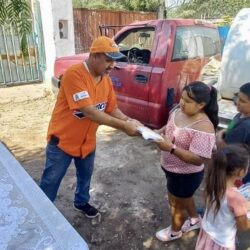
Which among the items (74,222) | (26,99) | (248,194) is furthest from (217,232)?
(26,99)

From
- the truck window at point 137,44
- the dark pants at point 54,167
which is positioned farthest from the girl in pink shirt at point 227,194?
the truck window at point 137,44

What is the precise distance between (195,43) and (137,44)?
1.01 meters

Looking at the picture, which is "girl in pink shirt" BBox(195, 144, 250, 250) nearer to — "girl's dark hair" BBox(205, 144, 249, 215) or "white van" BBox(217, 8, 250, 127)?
"girl's dark hair" BBox(205, 144, 249, 215)

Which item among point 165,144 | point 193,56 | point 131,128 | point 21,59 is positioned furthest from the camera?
point 21,59

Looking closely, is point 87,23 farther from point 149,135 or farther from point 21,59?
point 149,135

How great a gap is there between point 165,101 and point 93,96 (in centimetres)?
185

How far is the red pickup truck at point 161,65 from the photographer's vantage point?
404 centimetres

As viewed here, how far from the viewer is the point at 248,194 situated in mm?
1952

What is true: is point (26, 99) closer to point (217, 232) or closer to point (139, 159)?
point (139, 159)

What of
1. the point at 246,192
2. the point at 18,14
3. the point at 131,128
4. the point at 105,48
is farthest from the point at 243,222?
the point at 18,14

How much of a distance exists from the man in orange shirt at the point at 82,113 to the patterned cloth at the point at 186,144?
11.5 inches

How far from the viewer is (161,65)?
4027 mm

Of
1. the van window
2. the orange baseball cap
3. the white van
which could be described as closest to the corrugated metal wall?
the van window

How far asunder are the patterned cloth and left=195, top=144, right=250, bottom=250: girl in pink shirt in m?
0.29
